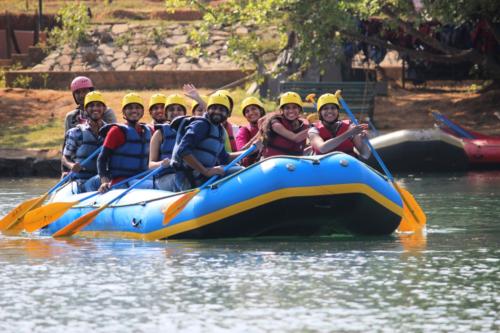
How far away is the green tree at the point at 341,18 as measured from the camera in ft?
73.9

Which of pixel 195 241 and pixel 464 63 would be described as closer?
pixel 195 241

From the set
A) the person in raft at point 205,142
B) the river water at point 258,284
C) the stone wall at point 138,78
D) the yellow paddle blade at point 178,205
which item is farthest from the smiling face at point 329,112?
the stone wall at point 138,78

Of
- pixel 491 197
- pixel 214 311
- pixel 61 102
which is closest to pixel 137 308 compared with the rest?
pixel 214 311

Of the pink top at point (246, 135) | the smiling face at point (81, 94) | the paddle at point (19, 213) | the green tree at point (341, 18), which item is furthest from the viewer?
the green tree at point (341, 18)

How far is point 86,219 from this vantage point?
13891 millimetres

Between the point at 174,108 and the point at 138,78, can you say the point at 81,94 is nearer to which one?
the point at 174,108

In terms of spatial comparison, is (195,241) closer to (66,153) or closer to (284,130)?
(284,130)

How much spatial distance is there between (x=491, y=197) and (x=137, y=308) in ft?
27.5

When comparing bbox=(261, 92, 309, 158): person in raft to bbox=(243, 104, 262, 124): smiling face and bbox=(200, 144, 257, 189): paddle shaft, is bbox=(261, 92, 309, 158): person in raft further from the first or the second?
bbox=(243, 104, 262, 124): smiling face

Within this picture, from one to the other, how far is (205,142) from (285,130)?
84 cm

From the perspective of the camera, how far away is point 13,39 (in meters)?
32.5

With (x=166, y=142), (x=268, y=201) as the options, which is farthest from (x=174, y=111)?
(x=268, y=201)

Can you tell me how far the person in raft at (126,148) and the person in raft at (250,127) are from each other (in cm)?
99

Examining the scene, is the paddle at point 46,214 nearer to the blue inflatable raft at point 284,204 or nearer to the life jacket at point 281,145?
the blue inflatable raft at point 284,204
